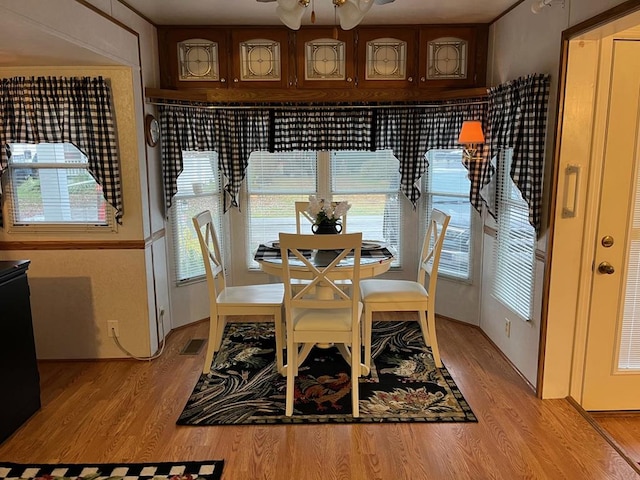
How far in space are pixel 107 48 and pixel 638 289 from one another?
11.5ft

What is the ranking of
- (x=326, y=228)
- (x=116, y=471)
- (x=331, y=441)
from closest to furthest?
(x=116, y=471), (x=331, y=441), (x=326, y=228)

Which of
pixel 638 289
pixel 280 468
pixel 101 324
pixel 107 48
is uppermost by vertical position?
pixel 107 48

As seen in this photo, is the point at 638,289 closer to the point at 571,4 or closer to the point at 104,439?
the point at 571,4

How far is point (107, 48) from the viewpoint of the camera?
116 inches

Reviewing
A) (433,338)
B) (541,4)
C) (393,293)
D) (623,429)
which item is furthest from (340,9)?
(623,429)

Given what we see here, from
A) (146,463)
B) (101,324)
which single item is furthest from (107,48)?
(146,463)

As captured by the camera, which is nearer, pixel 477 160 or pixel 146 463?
pixel 146 463

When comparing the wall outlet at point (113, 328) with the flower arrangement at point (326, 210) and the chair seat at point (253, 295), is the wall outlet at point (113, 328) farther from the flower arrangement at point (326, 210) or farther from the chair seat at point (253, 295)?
the flower arrangement at point (326, 210)

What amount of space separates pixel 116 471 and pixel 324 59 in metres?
3.29

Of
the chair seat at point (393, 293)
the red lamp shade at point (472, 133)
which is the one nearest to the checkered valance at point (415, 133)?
the red lamp shade at point (472, 133)

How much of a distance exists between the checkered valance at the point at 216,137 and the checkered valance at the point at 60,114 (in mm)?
602

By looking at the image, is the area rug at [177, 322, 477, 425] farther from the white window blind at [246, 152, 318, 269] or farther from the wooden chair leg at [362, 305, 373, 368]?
the white window blind at [246, 152, 318, 269]

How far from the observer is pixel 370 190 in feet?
14.9

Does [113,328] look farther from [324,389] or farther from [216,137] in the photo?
[216,137]
